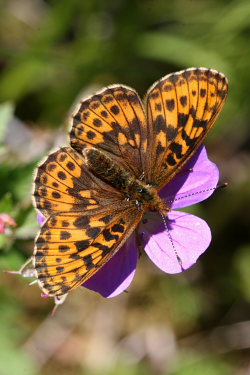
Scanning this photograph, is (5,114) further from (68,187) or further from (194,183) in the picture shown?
(194,183)

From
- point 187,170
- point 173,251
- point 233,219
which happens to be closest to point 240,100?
point 233,219

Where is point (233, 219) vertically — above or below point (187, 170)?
below

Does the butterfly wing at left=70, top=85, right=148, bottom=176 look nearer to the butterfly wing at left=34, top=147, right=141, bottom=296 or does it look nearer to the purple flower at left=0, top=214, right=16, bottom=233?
the butterfly wing at left=34, top=147, right=141, bottom=296

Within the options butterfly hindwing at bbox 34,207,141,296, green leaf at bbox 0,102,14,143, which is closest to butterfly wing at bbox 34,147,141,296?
butterfly hindwing at bbox 34,207,141,296

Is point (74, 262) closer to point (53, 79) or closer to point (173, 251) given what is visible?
point (173, 251)

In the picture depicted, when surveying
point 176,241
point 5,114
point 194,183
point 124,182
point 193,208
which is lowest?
point 193,208

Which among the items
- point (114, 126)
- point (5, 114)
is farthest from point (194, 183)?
point (5, 114)

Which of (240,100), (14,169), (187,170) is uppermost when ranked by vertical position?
(14,169)
